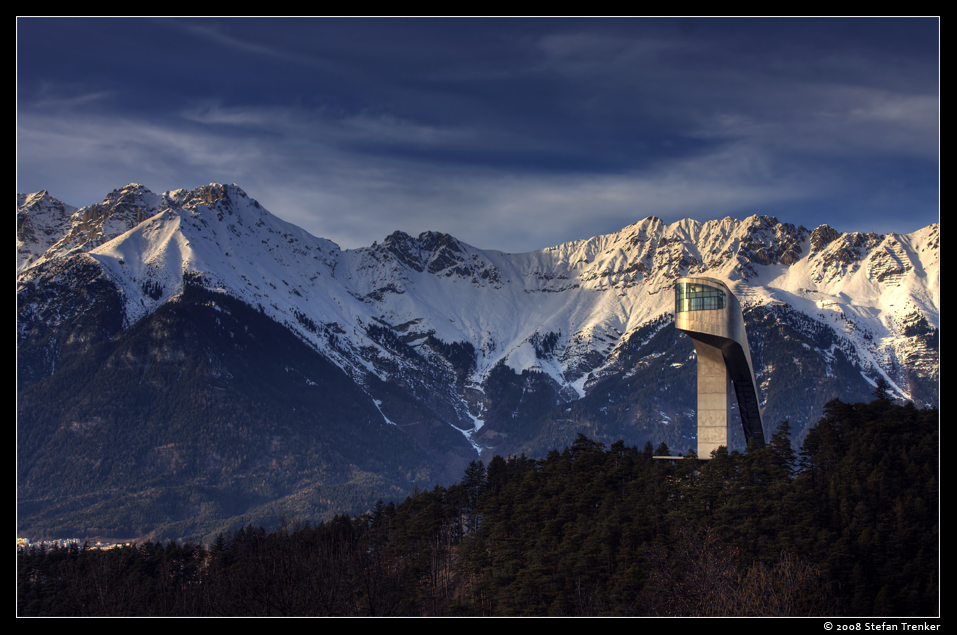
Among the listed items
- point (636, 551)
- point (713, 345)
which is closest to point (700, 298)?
point (713, 345)

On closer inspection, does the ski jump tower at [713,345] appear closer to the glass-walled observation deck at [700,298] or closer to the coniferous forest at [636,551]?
the glass-walled observation deck at [700,298]

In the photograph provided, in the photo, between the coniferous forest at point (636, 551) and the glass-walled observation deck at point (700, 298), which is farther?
the glass-walled observation deck at point (700, 298)

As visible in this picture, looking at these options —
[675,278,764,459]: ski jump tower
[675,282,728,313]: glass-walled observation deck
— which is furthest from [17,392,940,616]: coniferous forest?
[675,282,728,313]: glass-walled observation deck

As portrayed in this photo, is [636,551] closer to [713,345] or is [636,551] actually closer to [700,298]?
[713,345]

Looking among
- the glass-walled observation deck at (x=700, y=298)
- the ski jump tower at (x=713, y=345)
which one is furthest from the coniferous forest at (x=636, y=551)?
the glass-walled observation deck at (x=700, y=298)

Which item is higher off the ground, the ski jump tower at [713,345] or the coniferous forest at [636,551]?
the ski jump tower at [713,345]
